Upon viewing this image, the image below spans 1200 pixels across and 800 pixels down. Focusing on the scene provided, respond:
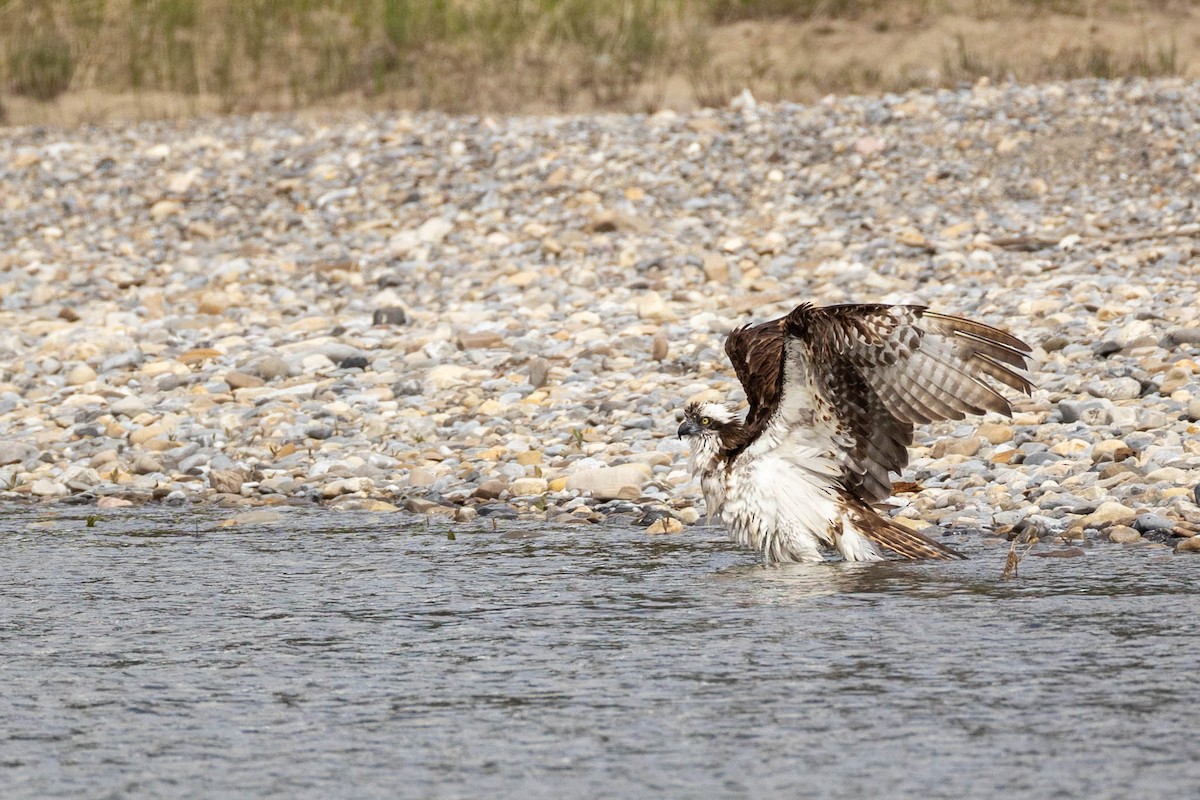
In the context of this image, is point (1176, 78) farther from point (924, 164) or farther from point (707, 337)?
point (707, 337)

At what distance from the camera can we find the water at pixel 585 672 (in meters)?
3.88

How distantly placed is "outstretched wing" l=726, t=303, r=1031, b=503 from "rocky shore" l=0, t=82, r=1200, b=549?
588 mm

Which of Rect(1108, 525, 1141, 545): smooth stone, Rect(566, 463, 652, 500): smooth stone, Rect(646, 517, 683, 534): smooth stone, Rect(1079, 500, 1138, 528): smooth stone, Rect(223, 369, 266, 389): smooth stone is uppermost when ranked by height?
Rect(223, 369, 266, 389): smooth stone

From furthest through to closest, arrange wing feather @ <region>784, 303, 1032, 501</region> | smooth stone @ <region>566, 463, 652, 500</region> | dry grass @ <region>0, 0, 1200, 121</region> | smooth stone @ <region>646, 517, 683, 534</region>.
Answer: dry grass @ <region>0, 0, 1200, 121</region> < smooth stone @ <region>566, 463, 652, 500</region> < smooth stone @ <region>646, 517, 683, 534</region> < wing feather @ <region>784, 303, 1032, 501</region>

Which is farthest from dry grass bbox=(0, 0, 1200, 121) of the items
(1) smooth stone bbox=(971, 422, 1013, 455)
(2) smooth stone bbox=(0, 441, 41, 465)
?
(1) smooth stone bbox=(971, 422, 1013, 455)

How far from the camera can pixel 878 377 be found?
6.12 m

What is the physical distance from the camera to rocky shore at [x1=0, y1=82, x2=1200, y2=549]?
7.84 metres

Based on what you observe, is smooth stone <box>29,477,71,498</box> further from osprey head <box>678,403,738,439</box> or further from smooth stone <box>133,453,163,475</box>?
osprey head <box>678,403,738,439</box>

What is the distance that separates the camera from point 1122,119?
13.6 meters

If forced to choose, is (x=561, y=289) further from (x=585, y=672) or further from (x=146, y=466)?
(x=585, y=672)

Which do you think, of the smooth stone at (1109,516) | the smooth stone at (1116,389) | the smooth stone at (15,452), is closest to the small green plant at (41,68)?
the smooth stone at (15,452)

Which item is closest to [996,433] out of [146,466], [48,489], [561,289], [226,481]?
[226,481]

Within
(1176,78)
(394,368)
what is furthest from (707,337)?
(1176,78)

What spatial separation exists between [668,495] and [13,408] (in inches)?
161
